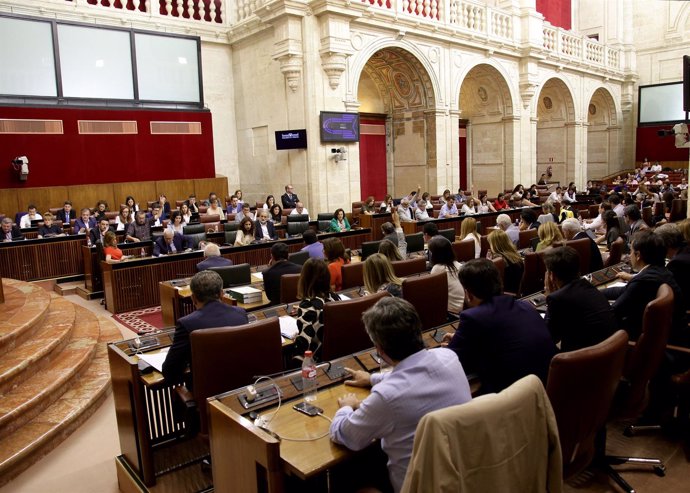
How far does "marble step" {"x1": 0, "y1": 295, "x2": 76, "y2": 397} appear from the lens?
12.7 feet

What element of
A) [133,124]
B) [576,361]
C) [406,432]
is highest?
[133,124]

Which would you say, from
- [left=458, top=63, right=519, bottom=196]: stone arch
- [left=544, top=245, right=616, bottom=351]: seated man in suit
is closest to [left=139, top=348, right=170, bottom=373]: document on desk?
[left=544, top=245, right=616, bottom=351]: seated man in suit

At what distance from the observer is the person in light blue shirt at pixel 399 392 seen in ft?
6.07

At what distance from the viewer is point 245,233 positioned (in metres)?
8.29

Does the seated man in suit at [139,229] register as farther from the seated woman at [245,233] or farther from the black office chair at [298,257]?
the black office chair at [298,257]

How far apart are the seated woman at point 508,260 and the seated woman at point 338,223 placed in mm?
4351

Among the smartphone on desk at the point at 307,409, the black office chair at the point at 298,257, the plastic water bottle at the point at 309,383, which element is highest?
the black office chair at the point at 298,257

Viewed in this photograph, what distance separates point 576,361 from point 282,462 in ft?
3.77

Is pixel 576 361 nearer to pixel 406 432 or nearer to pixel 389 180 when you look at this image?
pixel 406 432

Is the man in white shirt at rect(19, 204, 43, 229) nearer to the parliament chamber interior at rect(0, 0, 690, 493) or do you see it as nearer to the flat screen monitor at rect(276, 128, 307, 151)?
the parliament chamber interior at rect(0, 0, 690, 493)

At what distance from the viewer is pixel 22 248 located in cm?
789

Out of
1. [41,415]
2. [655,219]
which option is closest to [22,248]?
[41,415]

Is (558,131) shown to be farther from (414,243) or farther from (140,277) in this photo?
(140,277)

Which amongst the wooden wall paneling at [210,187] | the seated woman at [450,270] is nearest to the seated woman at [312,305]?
the seated woman at [450,270]
